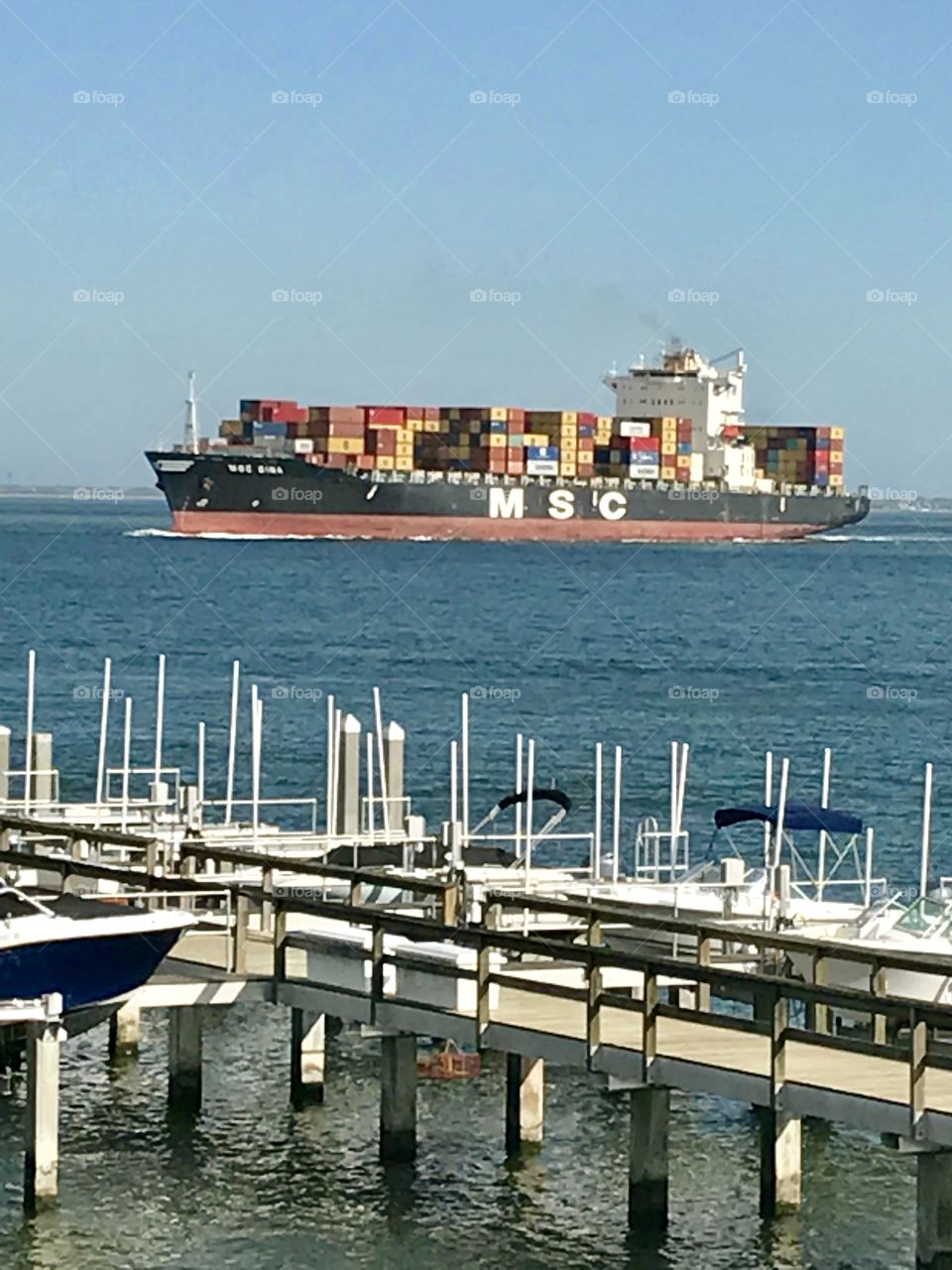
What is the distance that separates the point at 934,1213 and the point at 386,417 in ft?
377

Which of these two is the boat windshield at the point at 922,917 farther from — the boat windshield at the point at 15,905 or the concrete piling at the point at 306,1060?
the boat windshield at the point at 15,905

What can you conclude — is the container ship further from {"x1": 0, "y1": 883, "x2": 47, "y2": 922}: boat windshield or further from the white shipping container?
{"x1": 0, "y1": 883, "x2": 47, "y2": 922}: boat windshield

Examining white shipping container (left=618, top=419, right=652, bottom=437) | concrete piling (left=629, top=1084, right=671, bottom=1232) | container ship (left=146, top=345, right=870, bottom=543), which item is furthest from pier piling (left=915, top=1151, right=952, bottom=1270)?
white shipping container (left=618, top=419, right=652, bottom=437)

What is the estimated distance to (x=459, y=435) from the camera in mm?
129375

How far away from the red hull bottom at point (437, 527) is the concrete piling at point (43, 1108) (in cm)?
11149

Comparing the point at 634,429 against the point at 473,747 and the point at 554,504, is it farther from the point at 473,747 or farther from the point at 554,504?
the point at 473,747

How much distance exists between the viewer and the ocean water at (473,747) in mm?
16031

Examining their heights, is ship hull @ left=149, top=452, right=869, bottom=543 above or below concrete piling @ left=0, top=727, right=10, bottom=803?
above

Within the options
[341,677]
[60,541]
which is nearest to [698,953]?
[341,677]

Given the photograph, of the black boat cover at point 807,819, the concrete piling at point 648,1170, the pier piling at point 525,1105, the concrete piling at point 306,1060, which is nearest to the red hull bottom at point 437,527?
the black boat cover at point 807,819

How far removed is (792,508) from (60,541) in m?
46.2

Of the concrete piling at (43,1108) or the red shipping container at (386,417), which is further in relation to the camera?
the red shipping container at (386,417)

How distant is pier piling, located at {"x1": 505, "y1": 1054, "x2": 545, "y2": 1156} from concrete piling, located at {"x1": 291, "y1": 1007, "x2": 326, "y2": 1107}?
1.65 meters

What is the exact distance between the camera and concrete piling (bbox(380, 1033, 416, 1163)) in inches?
671
